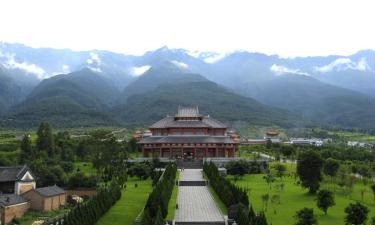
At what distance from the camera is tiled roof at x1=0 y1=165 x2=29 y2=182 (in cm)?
5292

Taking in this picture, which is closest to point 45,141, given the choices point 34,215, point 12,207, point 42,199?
point 42,199

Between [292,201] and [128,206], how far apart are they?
1405cm

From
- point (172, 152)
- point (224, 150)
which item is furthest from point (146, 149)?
point (224, 150)

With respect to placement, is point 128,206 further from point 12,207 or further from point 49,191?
point 12,207

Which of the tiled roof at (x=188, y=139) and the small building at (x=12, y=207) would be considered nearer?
the small building at (x=12, y=207)

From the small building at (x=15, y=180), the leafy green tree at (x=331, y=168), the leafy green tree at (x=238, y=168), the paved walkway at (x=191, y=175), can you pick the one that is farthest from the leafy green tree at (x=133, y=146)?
the leafy green tree at (x=331, y=168)

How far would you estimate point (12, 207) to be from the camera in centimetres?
4375

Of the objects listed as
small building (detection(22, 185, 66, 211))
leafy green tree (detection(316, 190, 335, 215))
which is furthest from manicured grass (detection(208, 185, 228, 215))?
small building (detection(22, 185, 66, 211))

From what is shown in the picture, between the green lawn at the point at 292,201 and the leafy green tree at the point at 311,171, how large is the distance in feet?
3.23

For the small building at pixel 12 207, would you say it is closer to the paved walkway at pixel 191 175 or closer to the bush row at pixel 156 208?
the bush row at pixel 156 208

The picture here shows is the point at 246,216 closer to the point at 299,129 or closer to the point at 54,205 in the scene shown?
the point at 54,205

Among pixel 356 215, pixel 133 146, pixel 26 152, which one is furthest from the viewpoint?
pixel 133 146

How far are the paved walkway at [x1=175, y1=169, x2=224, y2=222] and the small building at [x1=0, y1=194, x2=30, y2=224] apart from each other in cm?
1321

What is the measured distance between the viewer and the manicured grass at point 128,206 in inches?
1523
